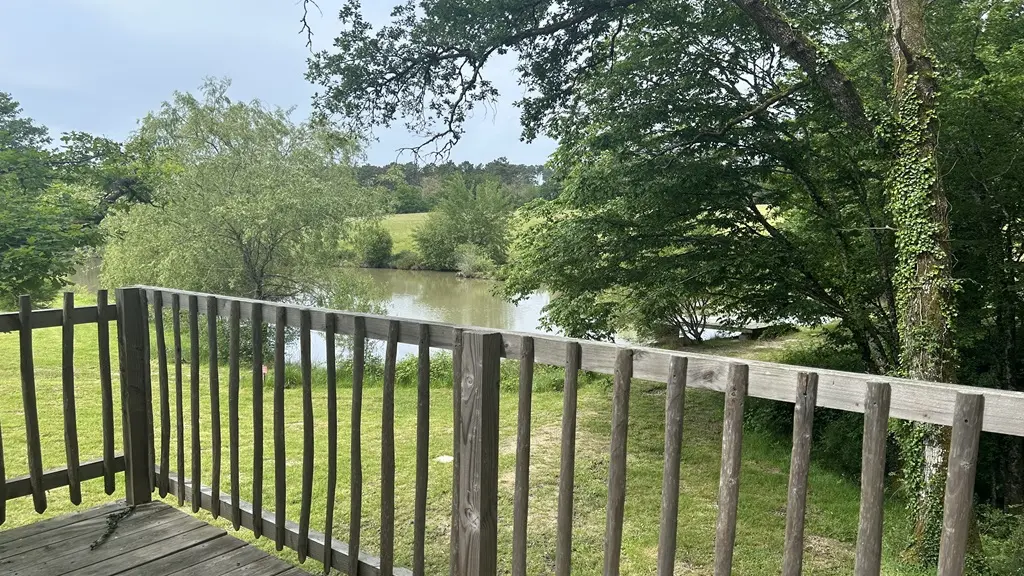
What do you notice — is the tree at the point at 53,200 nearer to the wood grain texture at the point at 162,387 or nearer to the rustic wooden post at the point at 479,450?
the wood grain texture at the point at 162,387

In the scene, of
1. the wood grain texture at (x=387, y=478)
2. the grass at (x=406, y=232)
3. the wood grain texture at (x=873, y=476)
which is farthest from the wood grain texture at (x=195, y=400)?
the grass at (x=406, y=232)

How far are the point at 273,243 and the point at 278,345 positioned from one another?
46.8ft

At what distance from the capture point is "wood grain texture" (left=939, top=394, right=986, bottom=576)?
1408 mm

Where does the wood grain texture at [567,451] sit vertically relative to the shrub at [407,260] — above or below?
above

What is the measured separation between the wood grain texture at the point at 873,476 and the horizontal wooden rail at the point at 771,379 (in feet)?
0.10

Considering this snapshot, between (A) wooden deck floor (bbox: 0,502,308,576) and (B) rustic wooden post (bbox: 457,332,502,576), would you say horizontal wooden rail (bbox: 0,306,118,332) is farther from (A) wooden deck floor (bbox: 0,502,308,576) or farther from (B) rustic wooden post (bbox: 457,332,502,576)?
(B) rustic wooden post (bbox: 457,332,502,576)

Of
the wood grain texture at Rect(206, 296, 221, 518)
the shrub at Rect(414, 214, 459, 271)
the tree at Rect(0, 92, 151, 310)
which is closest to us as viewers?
the wood grain texture at Rect(206, 296, 221, 518)

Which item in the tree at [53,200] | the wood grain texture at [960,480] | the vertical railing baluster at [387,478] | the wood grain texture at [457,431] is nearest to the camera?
the wood grain texture at [960,480]

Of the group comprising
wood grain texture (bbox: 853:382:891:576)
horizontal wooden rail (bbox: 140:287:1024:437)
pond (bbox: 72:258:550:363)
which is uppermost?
horizontal wooden rail (bbox: 140:287:1024:437)

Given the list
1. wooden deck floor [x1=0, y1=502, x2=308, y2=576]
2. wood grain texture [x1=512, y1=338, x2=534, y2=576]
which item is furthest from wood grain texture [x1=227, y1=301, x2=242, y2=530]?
wood grain texture [x1=512, y1=338, x2=534, y2=576]

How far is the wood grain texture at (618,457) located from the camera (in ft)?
6.28

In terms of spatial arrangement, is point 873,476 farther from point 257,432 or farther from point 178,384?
point 178,384

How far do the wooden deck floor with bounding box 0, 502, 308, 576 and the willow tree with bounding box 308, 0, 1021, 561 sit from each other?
512cm

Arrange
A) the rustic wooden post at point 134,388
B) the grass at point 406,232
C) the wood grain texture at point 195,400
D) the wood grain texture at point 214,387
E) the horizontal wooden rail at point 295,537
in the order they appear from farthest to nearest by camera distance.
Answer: the grass at point 406,232, the rustic wooden post at point 134,388, the wood grain texture at point 195,400, the wood grain texture at point 214,387, the horizontal wooden rail at point 295,537
